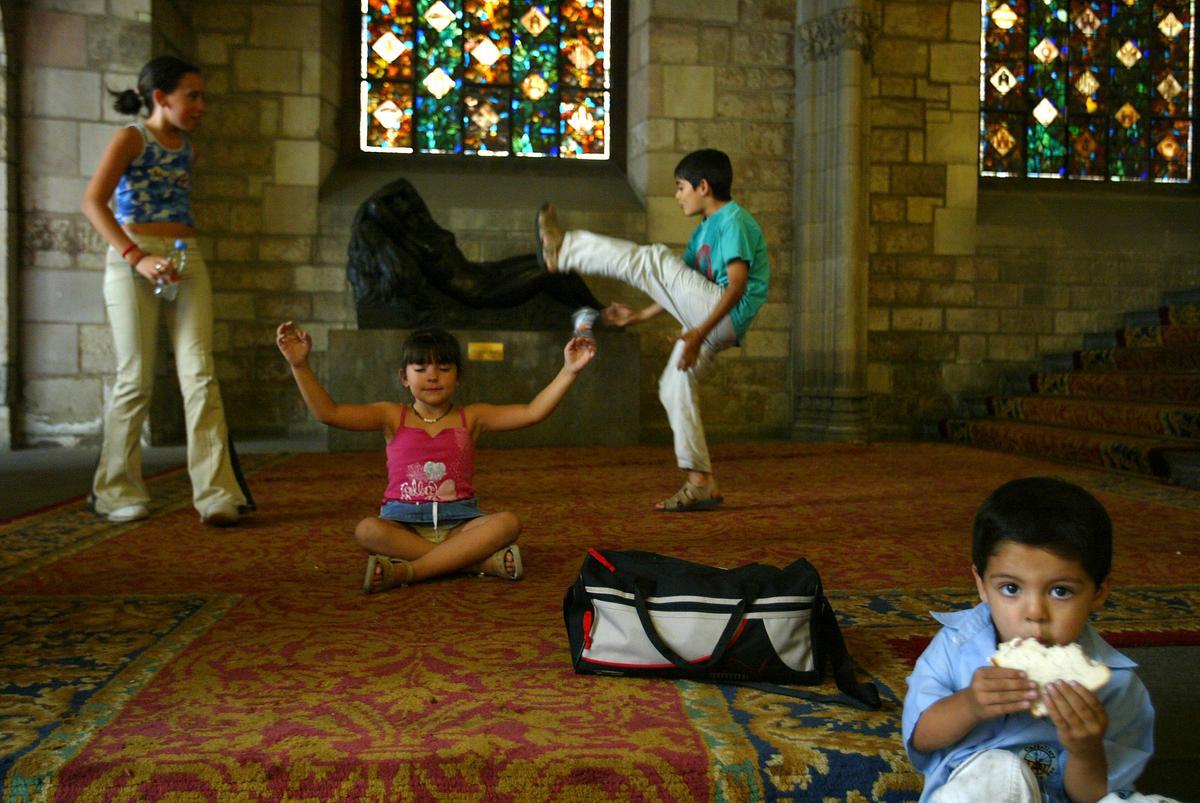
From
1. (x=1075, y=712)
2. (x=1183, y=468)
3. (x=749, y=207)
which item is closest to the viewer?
(x=1075, y=712)

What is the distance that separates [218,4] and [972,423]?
7.06 m

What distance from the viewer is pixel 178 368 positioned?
137 inches

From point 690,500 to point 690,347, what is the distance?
2.26 feet

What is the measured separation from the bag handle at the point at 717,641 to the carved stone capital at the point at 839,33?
696 cm

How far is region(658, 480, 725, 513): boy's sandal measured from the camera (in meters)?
3.96

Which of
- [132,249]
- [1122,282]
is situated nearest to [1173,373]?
[1122,282]

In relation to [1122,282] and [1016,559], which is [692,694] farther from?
[1122,282]

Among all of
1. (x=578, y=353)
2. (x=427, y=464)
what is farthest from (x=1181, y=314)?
(x=427, y=464)

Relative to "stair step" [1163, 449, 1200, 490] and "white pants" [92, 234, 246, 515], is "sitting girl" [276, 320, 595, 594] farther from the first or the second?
"stair step" [1163, 449, 1200, 490]

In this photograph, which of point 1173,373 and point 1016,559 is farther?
point 1173,373

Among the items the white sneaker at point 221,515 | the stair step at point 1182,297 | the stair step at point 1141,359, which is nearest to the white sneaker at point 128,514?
the white sneaker at point 221,515

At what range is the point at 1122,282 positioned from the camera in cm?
841

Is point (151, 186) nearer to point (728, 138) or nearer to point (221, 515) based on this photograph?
point (221, 515)

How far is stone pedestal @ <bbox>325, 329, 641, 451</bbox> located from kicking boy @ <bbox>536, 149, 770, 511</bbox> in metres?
2.70
